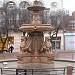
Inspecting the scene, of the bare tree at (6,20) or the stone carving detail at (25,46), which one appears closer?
the stone carving detail at (25,46)

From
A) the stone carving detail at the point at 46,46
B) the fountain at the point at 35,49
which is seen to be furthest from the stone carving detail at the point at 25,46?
the stone carving detail at the point at 46,46

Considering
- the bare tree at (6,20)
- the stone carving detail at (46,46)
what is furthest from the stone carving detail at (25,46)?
the bare tree at (6,20)

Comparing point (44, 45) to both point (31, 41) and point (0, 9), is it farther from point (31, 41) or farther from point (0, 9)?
point (0, 9)

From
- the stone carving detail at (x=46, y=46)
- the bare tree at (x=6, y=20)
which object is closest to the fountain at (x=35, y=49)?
the stone carving detail at (x=46, y=46)

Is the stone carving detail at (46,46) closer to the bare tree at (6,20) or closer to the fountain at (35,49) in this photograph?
the fountain at (35,49)

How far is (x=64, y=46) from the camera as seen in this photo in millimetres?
68188

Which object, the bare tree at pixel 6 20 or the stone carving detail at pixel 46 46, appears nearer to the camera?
the stone carving detail at pixel 46 46

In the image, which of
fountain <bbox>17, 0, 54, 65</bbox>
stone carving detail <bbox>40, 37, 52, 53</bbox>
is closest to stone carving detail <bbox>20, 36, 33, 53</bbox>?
fountain <bbox>17, 0, 54, 65</bbox>

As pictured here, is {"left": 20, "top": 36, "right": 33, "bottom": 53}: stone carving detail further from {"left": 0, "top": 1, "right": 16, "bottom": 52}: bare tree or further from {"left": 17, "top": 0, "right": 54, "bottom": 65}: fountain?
{"left": 0, "top": 1, "right": 16, "bottom": 52}: bare tree

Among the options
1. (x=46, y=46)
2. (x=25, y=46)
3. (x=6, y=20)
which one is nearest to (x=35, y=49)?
(x=25, y=46)

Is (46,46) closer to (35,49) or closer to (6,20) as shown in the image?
(35,49)

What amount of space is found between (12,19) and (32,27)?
3859 centimetres

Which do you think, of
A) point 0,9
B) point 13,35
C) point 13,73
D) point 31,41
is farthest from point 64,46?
point 13,73

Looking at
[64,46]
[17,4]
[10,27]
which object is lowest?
[64,46]
